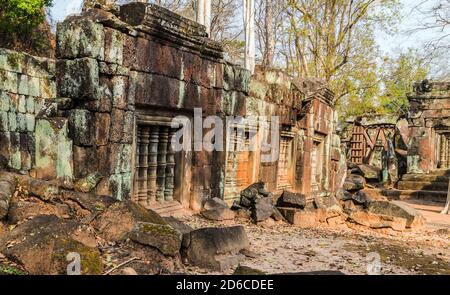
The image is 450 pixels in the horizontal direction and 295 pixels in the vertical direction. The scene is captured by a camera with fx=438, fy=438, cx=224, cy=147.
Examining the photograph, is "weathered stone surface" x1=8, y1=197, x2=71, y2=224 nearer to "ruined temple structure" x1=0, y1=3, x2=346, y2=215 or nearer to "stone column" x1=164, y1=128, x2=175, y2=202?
"ruined temple structure" x1=0, y1=3, x2=346, y2=215

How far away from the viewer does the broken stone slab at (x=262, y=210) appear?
294 inches

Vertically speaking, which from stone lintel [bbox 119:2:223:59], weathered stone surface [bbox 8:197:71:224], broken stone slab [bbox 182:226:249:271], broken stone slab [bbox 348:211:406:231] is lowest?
broken stone slab [bbox 348:211:406:231]

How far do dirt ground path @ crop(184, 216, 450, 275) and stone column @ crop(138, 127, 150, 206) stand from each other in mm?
792

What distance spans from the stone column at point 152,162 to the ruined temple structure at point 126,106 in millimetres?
15

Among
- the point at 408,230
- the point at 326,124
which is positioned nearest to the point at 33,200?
the point at 408,230

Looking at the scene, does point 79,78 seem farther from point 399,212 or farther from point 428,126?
point 428,126

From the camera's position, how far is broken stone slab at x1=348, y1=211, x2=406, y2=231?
319 inches

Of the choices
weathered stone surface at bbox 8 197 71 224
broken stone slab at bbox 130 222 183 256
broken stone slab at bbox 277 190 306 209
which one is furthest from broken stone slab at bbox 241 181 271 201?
weathered stone surface at bbox 8 197 71 224

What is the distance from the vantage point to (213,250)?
4598 millimetres

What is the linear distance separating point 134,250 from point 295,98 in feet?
23.5

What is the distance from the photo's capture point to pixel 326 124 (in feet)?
40.8

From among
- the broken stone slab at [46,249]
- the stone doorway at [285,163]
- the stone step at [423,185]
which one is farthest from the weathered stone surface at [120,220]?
the stone step at [423,185]

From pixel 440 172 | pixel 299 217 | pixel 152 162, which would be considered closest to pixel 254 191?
pixel 299 217

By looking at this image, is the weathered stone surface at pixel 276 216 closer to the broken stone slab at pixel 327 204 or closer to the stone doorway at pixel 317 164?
the broken stone slab at pixel 327 204
